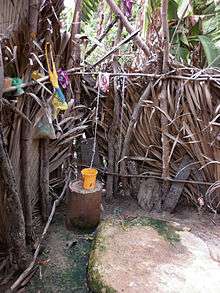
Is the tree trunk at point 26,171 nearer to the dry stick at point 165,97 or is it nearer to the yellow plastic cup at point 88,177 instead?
the yellow plastic cup at point 88,177

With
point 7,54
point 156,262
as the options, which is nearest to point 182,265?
point 156,262

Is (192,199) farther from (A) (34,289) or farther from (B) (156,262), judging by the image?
(A) (34,289)

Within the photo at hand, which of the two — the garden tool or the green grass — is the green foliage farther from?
the green grass

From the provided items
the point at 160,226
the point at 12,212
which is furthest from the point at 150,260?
the point at 12,212

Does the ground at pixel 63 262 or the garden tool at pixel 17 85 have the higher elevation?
the garden tool at pixel 17 85

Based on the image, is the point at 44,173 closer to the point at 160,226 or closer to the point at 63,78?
the point at 63,78

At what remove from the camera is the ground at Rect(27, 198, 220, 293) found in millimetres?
2088

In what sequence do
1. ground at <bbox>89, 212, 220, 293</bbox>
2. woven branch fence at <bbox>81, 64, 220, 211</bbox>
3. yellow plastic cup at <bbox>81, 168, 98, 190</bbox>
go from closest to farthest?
ground at <bbox>89, 212, 220, 293</bbox>, yellow plastic cup at <bbox>81, 168, 98, 190</bbox>, woven branch fence at <bbox>81, 64, 220, 211</bbox>

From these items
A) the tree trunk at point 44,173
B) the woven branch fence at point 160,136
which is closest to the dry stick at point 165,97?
the woven branch fence at point 160,136

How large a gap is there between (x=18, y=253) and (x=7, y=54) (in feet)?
3.76

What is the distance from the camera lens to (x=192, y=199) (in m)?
3.00

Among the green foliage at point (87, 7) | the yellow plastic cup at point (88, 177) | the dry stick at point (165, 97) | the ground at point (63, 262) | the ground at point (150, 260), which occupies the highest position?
the green foliage at point (87, 7)

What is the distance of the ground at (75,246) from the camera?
6.85ft

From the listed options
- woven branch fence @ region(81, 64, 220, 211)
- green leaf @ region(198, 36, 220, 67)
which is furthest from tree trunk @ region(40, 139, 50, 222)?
green leaf @ region(198, 36, 220, 67)
